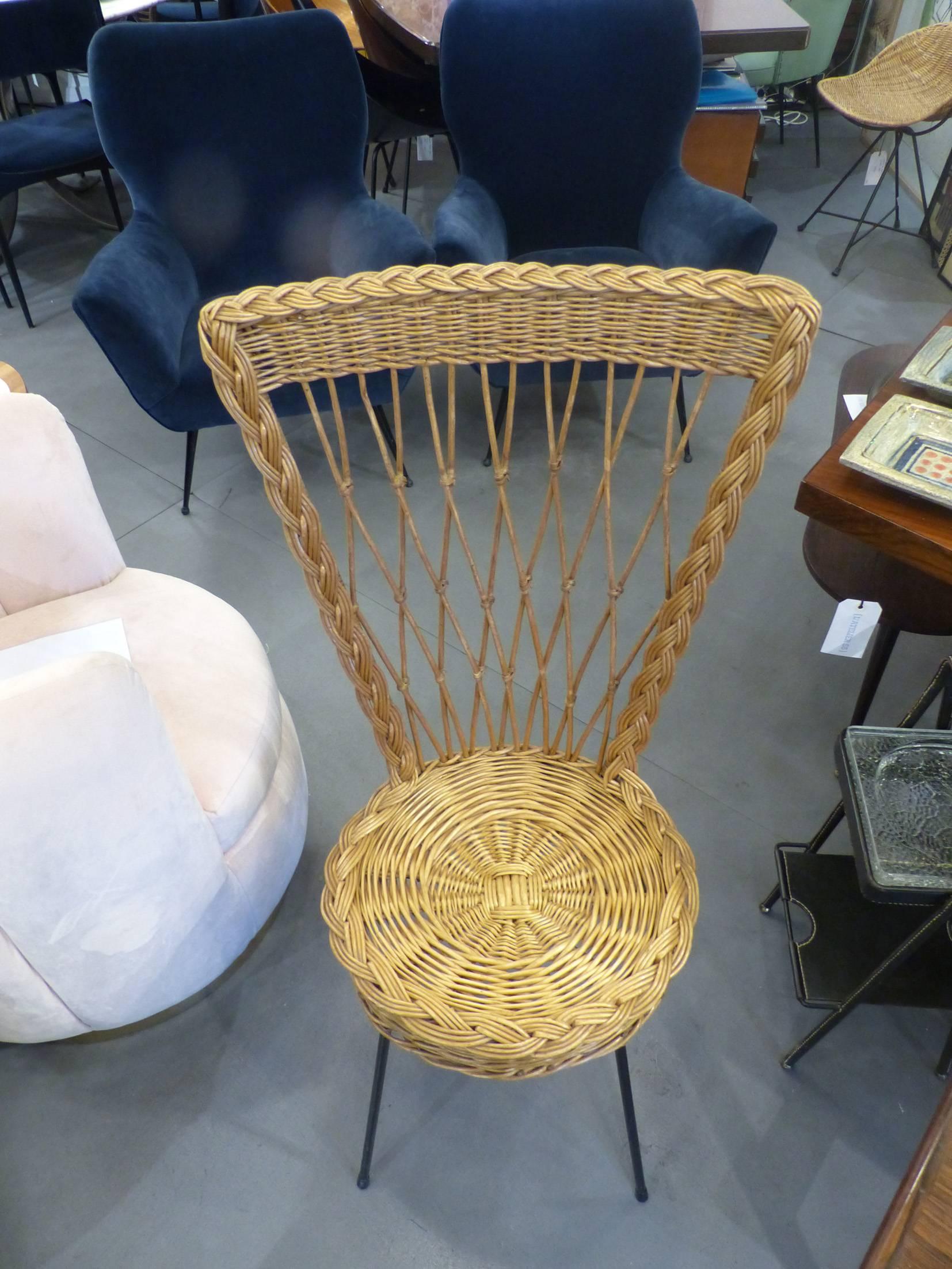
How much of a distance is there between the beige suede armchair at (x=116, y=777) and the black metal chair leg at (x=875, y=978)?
0.78 m

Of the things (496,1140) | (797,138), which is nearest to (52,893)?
(496,1140)

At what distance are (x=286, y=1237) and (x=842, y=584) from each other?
1289mm

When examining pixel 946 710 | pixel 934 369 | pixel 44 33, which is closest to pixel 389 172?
pixel 44 33

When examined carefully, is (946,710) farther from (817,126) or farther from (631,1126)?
(817,126)

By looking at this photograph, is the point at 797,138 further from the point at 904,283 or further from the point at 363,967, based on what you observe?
the point at 363,967

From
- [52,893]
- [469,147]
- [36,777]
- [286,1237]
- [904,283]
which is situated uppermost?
[469,147]

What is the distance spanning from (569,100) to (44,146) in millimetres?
1672

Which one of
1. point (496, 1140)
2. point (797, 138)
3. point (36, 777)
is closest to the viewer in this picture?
point (36, 777)

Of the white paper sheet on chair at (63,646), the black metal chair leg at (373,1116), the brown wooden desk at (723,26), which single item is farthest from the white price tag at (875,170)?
the black metal chair leg at (373,1116)

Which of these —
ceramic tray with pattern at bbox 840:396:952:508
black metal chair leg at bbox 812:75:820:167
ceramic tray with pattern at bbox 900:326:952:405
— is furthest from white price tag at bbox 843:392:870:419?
black metal chair leg at bbox 812:75:820:167

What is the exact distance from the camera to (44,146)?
2.64 meters

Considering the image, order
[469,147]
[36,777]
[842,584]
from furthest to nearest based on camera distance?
[469,147], [842,584], [36,777]

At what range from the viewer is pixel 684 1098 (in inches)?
48.3

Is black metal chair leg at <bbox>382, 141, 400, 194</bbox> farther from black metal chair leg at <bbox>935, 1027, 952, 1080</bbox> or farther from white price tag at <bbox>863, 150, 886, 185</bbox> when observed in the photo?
black metal chair leg at <bbox>935, 1027, 952, 1080</bbox>
